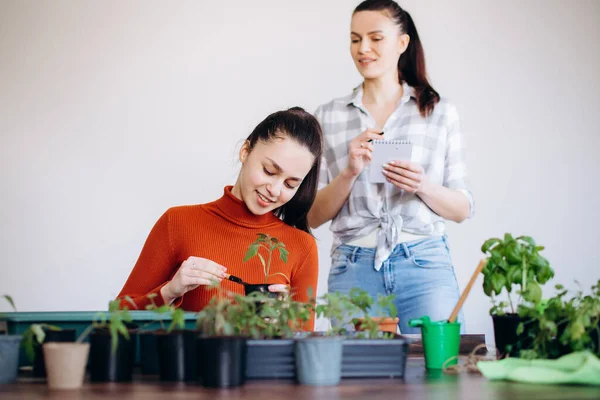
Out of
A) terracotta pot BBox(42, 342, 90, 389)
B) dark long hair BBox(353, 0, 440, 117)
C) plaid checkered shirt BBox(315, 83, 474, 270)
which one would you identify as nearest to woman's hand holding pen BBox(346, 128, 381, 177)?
plaid checkered shirt BBox(315, 83, 474, 270)

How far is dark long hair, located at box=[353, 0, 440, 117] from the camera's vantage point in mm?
2719

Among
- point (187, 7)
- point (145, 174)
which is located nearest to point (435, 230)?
point (145, 174)

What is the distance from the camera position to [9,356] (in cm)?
128

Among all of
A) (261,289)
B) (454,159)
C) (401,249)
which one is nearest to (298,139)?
(401,249)

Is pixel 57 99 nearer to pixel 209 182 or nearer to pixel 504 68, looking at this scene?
pixel 209 182

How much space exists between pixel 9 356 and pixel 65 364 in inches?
6.1

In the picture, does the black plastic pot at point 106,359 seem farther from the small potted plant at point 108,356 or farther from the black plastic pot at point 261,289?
the black plastic pot at point 261,289

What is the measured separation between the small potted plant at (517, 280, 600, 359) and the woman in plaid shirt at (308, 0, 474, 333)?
1081 millimetres

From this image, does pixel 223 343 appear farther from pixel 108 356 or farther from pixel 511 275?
pixel 511 275

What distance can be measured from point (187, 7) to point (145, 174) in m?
0.97

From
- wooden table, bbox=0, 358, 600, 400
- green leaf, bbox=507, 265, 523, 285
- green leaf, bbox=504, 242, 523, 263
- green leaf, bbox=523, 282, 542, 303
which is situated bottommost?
wooden table, bbox=0, 358, 600, 400

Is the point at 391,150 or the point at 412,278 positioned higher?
the point at 391,150

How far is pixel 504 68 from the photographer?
13.0ft

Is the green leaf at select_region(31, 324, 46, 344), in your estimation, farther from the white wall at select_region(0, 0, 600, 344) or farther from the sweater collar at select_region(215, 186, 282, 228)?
the white wall at select_region(0, 0, 600, 344)
